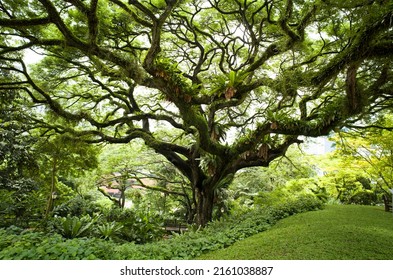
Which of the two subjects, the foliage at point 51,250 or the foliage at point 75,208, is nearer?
the foliage at point 51,250

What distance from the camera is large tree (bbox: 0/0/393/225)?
4621mm

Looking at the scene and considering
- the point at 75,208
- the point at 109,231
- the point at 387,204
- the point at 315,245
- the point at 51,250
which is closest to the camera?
the point at 51,250

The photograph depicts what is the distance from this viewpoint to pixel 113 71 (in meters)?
6.52

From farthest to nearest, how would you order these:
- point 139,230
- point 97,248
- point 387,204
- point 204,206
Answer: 1. point 387,204
2. point 139,230
3. point 204,206
4. point 97,248

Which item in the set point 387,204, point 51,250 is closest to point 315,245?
point 51,250

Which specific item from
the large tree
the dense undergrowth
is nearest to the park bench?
the large tree

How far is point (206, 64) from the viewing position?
33.7 feet

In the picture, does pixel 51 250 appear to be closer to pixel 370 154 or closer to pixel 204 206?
pixel 204 206

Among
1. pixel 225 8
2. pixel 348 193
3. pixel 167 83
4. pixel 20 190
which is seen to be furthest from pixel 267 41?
pixel 348 193

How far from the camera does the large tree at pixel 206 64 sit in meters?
4.62

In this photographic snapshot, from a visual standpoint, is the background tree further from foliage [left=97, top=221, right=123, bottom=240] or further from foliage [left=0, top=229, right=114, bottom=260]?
foliage [left=0, top=229, right=114, bottom=260]

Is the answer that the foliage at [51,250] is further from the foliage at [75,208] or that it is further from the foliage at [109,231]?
the foliage at [75,208]

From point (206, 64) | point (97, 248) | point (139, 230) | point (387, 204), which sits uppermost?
point (206, 64)

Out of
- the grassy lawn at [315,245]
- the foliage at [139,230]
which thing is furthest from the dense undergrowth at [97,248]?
the foliage at [139,230]
